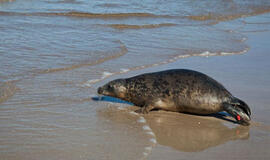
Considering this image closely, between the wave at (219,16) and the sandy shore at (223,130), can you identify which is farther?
Answer: the wave at (219,16)

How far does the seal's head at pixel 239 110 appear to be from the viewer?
554 centimetres

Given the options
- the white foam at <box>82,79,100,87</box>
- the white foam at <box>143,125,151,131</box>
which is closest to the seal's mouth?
the white foam at <box>143,125,151,131</box>

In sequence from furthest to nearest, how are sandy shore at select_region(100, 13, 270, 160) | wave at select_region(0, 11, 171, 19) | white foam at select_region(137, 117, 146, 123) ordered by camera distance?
wave at select_region(0, 11, 171, 19)
white foam at select_region(137, 117, 146, 123)
sandy shore at select_region(100, 13, 270, 160)

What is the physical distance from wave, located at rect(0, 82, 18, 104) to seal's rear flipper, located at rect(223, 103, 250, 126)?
3143 millimetres

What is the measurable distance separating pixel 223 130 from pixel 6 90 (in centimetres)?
332

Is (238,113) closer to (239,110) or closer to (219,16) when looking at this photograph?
(239,110)

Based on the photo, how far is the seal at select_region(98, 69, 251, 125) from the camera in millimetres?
5805

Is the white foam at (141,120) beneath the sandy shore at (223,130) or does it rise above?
beneath

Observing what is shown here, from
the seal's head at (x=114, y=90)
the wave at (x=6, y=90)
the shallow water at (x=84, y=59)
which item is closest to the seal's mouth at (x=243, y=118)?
the shallow water at (x=84, y=59)

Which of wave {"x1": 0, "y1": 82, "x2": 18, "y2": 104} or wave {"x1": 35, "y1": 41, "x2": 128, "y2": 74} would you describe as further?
wave {"x1": 35, "y1": 41, "x2": 128, "y2": 74}

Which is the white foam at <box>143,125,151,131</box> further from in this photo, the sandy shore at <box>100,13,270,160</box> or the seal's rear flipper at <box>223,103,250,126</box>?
the seal's rear flipper at <box>223,103,250,126</box>

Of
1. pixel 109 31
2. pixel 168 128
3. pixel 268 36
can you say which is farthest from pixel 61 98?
pixel 268 36

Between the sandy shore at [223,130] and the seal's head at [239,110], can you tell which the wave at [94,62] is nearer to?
the sandy shore at [223,130]

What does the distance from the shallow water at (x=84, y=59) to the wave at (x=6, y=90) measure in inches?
0.5
